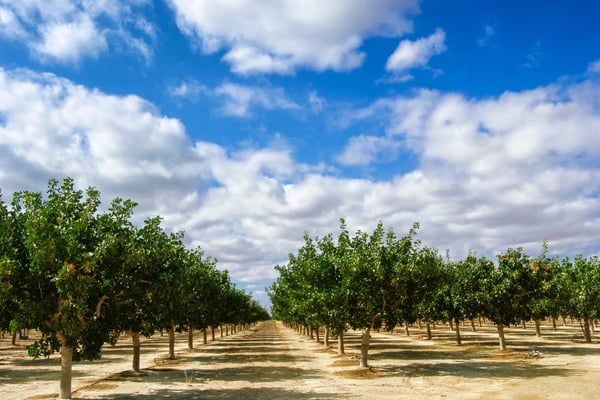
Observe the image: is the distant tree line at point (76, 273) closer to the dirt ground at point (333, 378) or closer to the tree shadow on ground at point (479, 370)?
the dirt ground at point (333, 378)

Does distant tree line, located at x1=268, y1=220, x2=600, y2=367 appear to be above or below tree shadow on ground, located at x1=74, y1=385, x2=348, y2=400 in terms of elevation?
above

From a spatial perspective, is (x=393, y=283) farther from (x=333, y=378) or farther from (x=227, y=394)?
(x=227, y=394)

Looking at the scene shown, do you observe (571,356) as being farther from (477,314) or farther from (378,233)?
(378,233)


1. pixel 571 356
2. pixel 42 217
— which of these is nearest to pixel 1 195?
pixel 42 217

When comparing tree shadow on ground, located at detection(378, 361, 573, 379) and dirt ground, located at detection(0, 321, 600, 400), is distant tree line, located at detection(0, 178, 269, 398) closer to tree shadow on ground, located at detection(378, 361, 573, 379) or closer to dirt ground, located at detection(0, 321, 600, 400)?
dirt ground, located at detection(0, 321, 600, 400)

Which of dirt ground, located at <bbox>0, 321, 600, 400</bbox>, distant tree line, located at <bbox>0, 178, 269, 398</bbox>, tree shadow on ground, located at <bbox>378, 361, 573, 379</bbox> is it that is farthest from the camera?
tree shadow on ground, located at <bbox>378, 361, 573, 379</bbox>

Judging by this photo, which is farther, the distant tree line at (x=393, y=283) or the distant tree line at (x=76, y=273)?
the distant tree line at (x=393, y=283)

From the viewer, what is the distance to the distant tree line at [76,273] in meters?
17.4

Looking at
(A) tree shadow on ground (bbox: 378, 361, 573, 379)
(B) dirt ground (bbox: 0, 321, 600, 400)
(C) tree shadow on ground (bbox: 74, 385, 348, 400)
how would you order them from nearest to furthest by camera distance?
(C) tree shadow on ground (bbox: 74, 385, 348, 400), (B) dirt ground (bbox: 0, 321, 600, 400), (A) tree shadow on ground (bbox: 378, 361, 573, 379)

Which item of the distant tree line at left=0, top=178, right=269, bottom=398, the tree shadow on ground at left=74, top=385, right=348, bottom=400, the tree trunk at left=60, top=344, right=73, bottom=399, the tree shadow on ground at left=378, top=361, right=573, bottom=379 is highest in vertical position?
the distant tree line at left=0, top=178, right=269, bottom=398

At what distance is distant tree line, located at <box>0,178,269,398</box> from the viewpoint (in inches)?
684

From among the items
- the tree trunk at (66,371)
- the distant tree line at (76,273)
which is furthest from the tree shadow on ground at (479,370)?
the tree trunk at (66,371)

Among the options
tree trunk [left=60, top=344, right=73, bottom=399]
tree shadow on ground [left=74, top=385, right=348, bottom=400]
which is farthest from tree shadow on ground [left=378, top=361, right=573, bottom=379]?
tree trunk [left=60, top=344, right=73, bottom=399]

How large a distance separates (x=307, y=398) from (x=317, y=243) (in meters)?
13.9
